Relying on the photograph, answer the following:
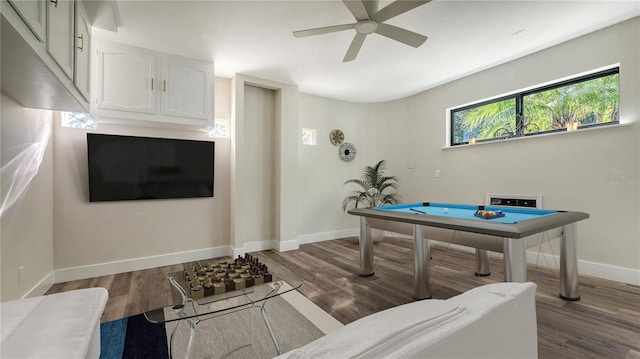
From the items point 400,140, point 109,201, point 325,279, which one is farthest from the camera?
point 400,140

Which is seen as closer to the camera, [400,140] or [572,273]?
[572,273]

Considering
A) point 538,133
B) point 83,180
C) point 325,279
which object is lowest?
point 325,279

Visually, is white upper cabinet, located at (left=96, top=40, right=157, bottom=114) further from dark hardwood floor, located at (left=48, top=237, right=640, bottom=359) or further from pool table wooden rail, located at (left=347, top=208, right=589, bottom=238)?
pool table wooden rail, located at (left=347, top=208, right=589, bottom=238)

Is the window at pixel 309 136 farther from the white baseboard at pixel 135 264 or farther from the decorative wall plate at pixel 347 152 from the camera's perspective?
the white baseboard at pixel 135 264

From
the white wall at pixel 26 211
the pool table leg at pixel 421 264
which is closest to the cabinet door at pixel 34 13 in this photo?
→ the white wall at pixel 26 211

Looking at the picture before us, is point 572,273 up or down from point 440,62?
down

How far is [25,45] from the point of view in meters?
1.36

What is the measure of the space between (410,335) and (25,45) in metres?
2.06

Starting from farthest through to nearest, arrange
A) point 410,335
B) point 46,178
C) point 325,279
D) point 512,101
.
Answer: point 512,101
point 325,279
point 46,178
point 410,335

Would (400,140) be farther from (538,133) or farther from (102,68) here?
(102,68)

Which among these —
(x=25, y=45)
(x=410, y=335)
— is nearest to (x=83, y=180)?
(x=25, y=45)

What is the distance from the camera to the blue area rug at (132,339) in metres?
1.76

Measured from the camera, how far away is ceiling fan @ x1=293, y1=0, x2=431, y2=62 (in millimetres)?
2036

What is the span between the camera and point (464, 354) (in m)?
0.61
